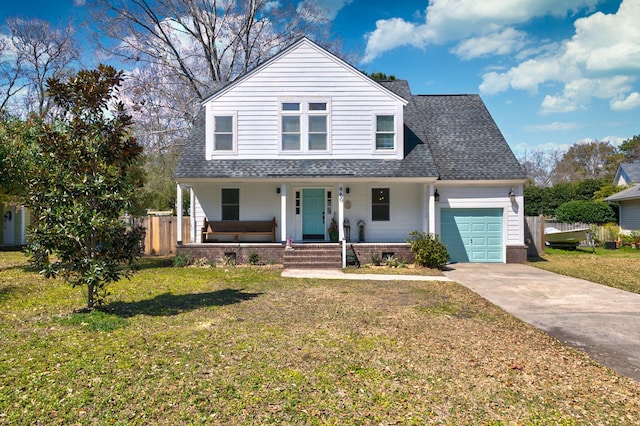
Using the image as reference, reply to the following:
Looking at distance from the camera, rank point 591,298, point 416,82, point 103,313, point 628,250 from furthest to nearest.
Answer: point 416,82
point 628,250
point 591,298
point 103,313

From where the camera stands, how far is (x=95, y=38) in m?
23.4

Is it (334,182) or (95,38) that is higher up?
(95,38)

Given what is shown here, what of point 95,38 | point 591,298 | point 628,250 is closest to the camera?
point 591,298

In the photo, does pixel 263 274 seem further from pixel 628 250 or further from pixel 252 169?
pixel 628 250

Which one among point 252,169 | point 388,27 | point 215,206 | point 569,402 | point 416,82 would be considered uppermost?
point 388,27

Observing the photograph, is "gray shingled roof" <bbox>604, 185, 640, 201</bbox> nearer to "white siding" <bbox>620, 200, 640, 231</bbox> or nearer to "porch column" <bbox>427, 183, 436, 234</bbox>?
"white siding" <bbox>620, 200, 640, 231</bbox>


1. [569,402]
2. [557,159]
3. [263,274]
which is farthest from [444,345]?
[557,159]

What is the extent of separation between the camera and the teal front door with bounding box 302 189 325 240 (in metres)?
15.3

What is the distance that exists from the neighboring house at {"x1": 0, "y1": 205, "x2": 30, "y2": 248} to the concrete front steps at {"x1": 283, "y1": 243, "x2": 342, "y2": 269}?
1615 cm

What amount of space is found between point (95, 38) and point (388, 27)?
17.8 m

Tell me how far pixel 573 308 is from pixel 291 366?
20.4 feet

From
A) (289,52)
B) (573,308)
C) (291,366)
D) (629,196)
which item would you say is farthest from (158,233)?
(629,196)

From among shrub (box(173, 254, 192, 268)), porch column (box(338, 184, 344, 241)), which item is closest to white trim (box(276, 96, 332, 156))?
porch column (box(338, 184, 344, 241))

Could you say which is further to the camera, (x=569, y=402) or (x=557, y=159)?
(x=557, y=159)
